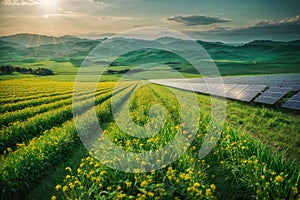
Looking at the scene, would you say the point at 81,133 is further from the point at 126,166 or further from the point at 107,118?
the point at 126,166

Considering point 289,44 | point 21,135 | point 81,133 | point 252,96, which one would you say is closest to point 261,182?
point 81,133

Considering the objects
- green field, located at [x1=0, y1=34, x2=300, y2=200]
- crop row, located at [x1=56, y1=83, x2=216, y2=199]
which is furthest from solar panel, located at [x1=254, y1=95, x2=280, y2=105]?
crop row, located at [x1=56, y1=83, x2=216, y2=199]

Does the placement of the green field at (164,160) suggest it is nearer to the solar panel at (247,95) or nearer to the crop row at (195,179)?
the crop row at (195,179)

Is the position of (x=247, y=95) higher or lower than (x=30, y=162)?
higher

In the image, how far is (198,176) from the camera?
5.44 metres

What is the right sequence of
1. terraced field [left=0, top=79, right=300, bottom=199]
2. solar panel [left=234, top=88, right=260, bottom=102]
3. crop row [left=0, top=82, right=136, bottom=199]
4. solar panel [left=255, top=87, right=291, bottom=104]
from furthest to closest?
solar panel [left=234, top=88, right=260, bottom=102] → solar panel [left=255, top=87, right=291, bottom=104] → crop row [left=0, top=82, right=136, bottom=199] → terraced field [left=0, top=79, right=300, bottom=199]

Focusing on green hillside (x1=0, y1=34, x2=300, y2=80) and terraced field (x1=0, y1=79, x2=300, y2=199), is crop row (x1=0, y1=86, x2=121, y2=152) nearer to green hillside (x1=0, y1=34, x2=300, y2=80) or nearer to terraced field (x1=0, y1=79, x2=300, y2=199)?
terraced field (x1=0, y1=79, x2=300, y2=199)

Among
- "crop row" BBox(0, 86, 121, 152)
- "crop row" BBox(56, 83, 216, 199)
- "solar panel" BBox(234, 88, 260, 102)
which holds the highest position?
"solar panel" BBox(234, 88, 260, 102)

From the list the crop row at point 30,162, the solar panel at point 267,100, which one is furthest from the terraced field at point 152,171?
the solar panel at point 267,100

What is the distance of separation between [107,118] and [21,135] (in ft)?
18.8

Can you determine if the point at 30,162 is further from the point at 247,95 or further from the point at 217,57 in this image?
the point at 217,57

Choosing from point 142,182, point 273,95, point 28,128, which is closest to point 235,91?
point 273,95

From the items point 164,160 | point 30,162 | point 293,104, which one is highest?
point 293,104

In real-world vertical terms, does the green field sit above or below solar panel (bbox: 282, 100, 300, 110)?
below
